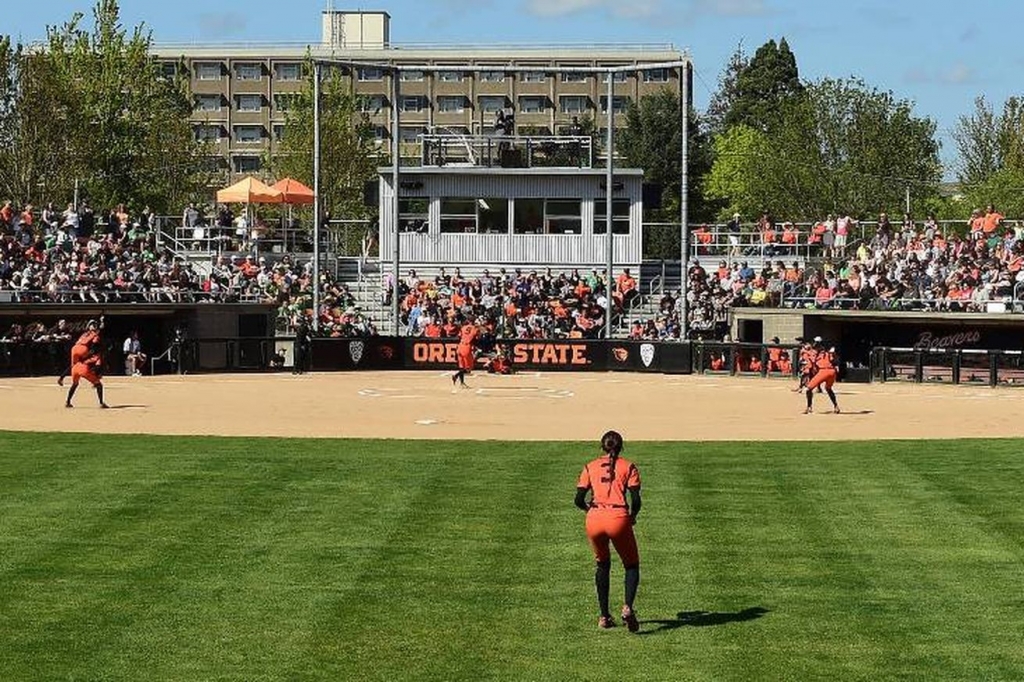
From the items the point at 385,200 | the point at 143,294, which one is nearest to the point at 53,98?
the point at 385,200

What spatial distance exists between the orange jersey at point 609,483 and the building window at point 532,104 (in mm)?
132320

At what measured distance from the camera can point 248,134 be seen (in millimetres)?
150250

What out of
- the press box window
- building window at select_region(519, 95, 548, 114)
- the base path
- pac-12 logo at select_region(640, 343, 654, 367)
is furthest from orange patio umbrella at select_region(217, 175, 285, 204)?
building window at select_region(519, 95, 548, 114)

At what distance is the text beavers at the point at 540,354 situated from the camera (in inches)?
2489

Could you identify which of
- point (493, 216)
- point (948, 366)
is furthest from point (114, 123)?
point (948, 366)

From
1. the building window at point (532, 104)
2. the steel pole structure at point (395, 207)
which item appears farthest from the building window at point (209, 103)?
the steel pole structure at point (395, 207)

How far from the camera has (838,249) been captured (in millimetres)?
68750

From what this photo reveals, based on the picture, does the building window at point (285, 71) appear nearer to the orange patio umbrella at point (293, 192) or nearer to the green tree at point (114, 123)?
the green tree at point (114, 123)

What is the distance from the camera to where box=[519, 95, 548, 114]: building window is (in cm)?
14838

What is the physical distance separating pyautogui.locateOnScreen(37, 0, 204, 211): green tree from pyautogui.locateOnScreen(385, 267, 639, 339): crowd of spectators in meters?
24.4

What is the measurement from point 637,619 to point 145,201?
79490mm

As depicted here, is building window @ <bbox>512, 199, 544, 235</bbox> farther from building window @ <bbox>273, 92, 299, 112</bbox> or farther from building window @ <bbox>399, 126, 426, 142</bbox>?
building window @ <bbox>399, 126, 426, 142</bbox>

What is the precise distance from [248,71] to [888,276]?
313 ft

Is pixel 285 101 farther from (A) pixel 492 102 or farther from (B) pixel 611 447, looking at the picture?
(B) pixel 611 447
